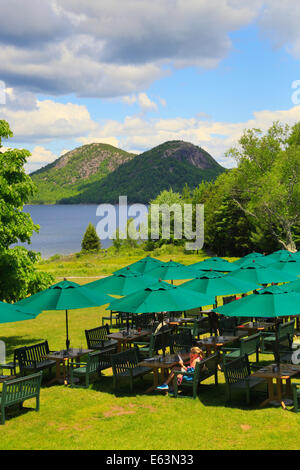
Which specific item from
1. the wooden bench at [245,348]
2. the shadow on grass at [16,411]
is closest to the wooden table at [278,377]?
the wooden bench at [245,348]

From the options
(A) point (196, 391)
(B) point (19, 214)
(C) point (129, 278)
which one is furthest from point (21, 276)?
(A) point (196, 391)

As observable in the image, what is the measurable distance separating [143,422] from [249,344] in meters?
4.52

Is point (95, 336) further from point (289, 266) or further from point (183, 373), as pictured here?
point (289, 266)

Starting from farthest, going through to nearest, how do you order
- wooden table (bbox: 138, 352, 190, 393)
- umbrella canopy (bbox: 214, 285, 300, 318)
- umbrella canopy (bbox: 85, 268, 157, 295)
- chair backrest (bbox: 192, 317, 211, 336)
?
chair backrest (bbox: 192, 317, 211, 336) < umbrella canopy (bbox: 85, 268, 157, 295) < wooden table (bbox: 138, 352, 190, 393) < umbrella canopy (bbox: 214, 285, 300, 318)

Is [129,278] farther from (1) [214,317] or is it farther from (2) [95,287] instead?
(1) [214,317]

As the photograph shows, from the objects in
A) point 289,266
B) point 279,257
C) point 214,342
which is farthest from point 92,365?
point 279,257

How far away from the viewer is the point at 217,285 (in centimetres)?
1466

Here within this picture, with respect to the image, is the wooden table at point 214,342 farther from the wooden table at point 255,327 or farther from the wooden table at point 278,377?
the wooden table at point 278,377

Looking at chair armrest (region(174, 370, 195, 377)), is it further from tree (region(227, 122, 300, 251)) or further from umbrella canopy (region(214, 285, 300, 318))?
tree (region(227, 122, 300, 251))

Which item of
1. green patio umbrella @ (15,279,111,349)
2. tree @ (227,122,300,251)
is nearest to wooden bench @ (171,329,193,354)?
green patio umbrella @ (15,279,111,349)

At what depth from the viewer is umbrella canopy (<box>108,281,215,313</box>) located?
1152 centimetres

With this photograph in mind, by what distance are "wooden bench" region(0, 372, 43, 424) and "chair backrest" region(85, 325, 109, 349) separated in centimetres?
416

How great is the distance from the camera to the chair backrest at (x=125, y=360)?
11.8m

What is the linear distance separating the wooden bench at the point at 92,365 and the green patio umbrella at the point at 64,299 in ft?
4.40
